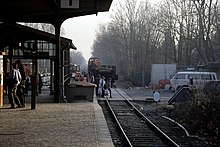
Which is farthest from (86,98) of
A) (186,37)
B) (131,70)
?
(131,70)

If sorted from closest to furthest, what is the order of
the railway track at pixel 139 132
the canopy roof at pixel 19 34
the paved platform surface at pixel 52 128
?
the paved platform surface at pixel 52 128, the railway track at pixel 139 132, the canopy roof at pixel 19 34

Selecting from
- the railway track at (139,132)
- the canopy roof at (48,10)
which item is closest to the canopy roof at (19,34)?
the canopy roof at (48,10)

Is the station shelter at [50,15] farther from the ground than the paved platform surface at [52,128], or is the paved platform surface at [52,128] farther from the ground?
the station shelter at [50,15]

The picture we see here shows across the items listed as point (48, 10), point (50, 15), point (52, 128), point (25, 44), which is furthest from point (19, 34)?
point (52, 128)

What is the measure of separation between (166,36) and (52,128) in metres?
58.2

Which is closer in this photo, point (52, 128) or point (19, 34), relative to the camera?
point (52, 128)

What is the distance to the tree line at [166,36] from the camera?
51938 millimetres

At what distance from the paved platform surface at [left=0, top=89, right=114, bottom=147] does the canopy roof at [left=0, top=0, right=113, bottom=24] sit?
4.07 meters

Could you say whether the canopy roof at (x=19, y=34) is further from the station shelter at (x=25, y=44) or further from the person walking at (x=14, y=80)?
the person walking at (x=14, y=80)

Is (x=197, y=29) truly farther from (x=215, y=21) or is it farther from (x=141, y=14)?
(x=141, y=14)

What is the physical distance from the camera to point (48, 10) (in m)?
21.1

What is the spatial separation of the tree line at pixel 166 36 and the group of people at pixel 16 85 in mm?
33519

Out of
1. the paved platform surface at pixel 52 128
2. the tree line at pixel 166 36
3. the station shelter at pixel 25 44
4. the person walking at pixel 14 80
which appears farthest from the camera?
the tree line at pixel 166 36

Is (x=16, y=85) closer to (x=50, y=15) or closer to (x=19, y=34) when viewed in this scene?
(x=50, y=15)
